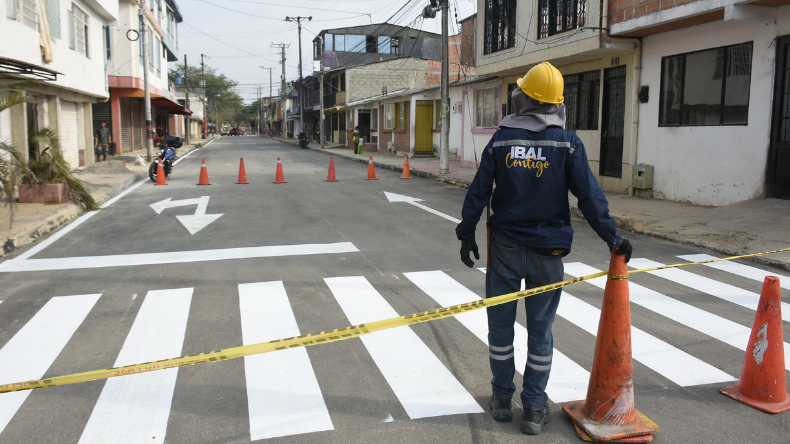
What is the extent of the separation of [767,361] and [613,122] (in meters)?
12.8

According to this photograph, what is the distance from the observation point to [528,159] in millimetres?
3604

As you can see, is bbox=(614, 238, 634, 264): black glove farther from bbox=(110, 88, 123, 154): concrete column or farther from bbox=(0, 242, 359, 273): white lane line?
bbox=(110, 88, 123, 154): concrete column

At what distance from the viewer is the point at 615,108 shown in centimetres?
1584

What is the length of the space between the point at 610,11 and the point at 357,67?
126 feet

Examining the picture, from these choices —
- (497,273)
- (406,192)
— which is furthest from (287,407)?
(406,192)

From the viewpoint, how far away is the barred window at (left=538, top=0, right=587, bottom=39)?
15.5 m

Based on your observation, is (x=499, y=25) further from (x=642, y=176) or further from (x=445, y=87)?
(x=642, y=176)

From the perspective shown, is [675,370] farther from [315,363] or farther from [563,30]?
[563,30]

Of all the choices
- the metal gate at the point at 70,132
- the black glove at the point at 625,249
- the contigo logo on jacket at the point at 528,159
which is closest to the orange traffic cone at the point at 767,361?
the black glove at the point at 625,249

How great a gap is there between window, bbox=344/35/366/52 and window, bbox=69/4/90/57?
126 feet

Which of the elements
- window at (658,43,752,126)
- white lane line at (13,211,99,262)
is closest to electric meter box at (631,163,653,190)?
window at (658,43,752,126)

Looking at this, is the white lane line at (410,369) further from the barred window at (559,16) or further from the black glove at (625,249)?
the barred window at (559,16)

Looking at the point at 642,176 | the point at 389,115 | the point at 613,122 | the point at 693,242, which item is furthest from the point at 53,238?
the point at 389,115

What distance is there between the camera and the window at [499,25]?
1911 cm
